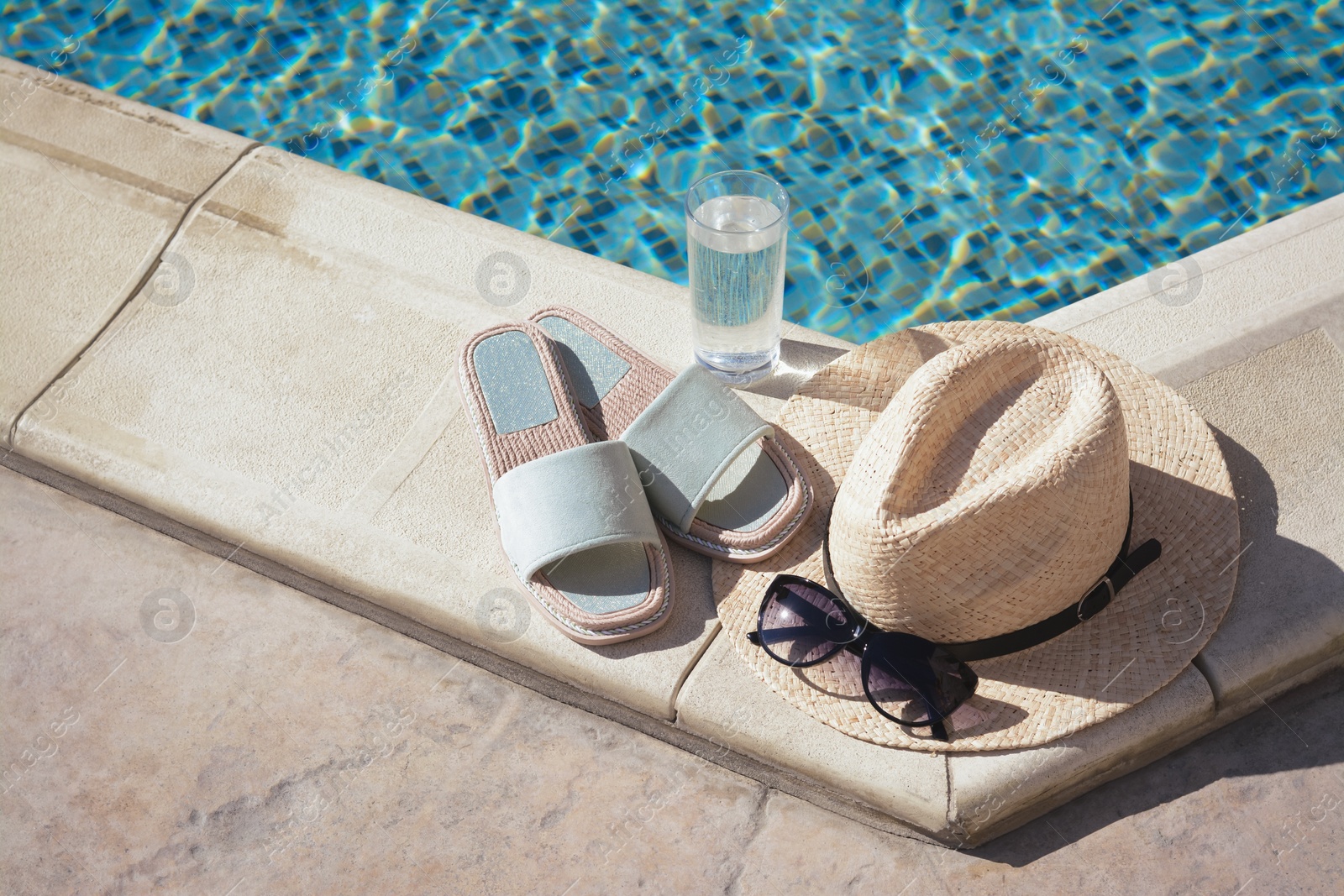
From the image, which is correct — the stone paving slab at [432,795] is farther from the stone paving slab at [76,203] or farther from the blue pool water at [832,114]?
the blue pool water at [832,114]

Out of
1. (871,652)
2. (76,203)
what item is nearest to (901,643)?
(871,652)

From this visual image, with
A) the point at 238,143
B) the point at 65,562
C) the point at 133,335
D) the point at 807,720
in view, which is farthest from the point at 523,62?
the point at 807,720

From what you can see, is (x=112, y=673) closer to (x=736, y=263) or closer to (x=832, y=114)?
(x=736, y=263)

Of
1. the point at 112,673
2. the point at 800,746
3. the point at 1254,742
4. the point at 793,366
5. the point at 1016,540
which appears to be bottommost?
the point at 112,673

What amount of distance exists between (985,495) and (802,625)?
0.56m

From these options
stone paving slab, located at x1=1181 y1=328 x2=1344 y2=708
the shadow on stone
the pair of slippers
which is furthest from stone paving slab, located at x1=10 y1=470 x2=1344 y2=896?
the shadow on stone

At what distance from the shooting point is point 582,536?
8.48 feet

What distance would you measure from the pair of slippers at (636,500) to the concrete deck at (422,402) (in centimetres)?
14

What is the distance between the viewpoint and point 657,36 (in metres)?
4.48

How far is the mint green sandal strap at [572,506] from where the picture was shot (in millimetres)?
2588

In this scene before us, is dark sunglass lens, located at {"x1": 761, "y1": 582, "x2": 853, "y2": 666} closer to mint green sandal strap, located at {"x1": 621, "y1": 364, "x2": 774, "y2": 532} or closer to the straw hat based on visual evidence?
the straw hat

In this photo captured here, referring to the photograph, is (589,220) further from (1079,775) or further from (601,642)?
(1079,775)

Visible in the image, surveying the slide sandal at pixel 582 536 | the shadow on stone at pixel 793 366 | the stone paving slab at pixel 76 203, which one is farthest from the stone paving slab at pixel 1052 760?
the stone paving slab at pixel 76 203

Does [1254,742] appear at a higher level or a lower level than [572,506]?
lower
